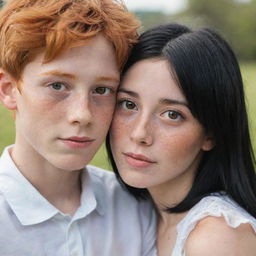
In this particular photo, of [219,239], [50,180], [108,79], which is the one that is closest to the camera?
[219,239]

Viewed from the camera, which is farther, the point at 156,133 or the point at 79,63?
the point at 156,133

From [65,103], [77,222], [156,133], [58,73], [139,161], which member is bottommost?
[77,222]

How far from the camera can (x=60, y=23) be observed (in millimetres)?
1891

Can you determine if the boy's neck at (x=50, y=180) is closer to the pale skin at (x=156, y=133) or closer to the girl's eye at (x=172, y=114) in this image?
the pale skin at (x=156, y=133)

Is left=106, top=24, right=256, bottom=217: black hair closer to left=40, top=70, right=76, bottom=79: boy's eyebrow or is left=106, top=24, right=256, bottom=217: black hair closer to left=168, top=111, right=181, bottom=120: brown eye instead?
left=168, top=111, right=181, bottom=120: brown eye

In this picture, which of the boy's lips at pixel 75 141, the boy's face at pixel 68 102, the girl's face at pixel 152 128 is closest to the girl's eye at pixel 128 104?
the girl's face at pixel 152 128

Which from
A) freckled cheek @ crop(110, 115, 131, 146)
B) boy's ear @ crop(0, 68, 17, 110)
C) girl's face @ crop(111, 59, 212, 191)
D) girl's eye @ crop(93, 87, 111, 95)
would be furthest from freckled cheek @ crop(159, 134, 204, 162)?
boy's ear @ crop(0, 68, 17, 110)

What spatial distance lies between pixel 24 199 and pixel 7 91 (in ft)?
1.30

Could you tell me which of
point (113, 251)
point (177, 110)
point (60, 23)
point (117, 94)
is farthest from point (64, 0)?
point (113, 251)

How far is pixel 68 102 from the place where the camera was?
1.92 metres

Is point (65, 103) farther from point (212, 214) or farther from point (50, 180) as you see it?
point (212, 214)

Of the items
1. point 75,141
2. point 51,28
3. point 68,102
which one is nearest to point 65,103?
point 68,102

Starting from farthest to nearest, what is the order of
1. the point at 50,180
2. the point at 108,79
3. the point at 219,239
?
the point at 50,180, the point at 108,79, the point at 219,239

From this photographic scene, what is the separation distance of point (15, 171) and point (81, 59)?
485 millimetres
